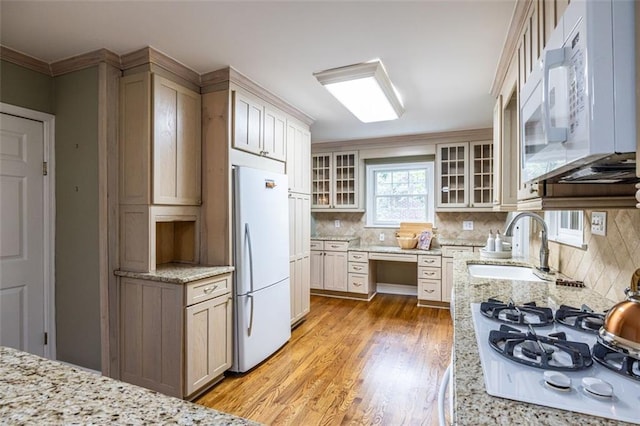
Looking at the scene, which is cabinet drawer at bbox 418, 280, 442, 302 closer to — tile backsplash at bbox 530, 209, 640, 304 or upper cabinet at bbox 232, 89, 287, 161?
tile backsplash at bbox 530, 209, 640, 304

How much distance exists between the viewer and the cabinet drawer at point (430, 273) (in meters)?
4.30

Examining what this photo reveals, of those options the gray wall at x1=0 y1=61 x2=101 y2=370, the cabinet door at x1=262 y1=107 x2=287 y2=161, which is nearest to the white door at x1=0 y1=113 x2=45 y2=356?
the gray wall at x1=0 y1=61 x2=101 y2=370

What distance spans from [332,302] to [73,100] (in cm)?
364

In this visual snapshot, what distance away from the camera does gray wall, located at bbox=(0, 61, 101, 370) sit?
232 cm

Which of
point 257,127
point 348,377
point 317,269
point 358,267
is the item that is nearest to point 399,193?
point 358,267

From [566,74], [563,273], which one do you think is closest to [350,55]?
[566,74]

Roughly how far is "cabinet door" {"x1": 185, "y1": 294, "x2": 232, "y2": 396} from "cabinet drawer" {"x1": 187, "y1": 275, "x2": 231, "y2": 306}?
1.5 inches

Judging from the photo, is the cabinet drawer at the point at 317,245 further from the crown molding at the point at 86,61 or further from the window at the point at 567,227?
the crown molding at the point at 86,61

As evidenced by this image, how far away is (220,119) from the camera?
2.60m

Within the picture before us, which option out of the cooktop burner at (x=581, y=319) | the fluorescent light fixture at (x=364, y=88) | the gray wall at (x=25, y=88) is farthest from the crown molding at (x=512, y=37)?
the gray wall at (x=25, y=88)

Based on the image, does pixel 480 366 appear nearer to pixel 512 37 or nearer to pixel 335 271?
pixel 512 37

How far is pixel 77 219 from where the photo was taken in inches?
94.4

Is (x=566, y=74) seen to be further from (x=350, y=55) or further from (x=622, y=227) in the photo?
(x=350, y=55)

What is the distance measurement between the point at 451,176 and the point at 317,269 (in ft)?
7.61
